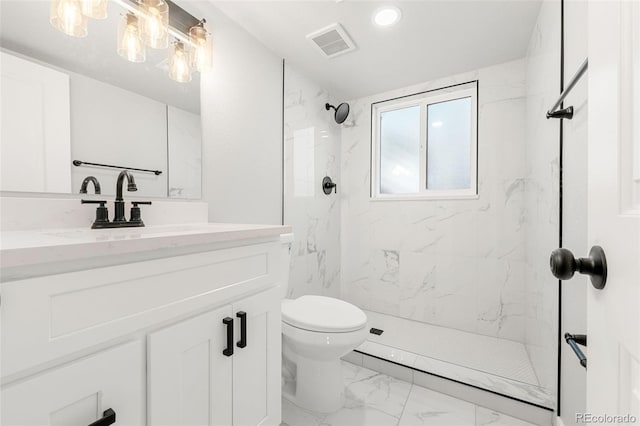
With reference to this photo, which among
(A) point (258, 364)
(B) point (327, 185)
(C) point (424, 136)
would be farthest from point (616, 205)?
(C) point (424, 136)

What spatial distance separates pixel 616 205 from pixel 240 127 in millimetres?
1585

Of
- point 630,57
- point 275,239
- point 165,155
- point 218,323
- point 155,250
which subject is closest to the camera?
point 630,57

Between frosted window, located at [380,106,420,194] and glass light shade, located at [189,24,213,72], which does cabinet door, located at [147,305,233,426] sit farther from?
frosted window, located at [380,106,420,194]

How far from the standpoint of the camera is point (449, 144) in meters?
2.33

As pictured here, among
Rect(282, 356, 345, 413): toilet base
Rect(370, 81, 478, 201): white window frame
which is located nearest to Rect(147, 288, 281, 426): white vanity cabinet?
Rect(282, 356, 345, 413): toilet base

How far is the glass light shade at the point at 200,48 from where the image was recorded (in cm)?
133

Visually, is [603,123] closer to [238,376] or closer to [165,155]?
[238,376]

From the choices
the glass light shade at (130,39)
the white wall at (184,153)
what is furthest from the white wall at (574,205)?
the glass light shade at (130,39)

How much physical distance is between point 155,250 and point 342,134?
89.7 inches

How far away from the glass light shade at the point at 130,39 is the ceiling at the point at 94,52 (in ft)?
0.06

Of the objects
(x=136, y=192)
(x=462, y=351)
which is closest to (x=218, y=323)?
(x=136, y=192)

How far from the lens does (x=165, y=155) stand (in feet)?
4.15

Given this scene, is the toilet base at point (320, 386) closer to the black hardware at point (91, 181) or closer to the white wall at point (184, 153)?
the white wall at point (184, 153)

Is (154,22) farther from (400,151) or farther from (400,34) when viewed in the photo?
(400,151)
